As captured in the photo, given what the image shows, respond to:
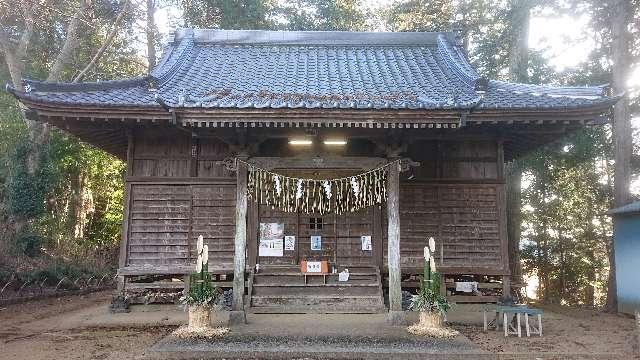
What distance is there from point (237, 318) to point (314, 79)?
656cm

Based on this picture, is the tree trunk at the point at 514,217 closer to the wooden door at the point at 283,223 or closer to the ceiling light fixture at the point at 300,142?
the wooden door at the point at 283,223

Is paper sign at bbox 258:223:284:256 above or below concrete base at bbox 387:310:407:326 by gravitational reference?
above

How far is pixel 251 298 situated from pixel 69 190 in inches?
629

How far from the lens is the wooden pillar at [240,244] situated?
9.23 metres

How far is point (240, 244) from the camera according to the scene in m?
9.36

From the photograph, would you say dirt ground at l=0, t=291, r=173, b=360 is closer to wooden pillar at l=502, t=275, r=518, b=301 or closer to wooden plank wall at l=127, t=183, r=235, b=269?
wooden plank wall at l=127, t=183, r=235, b=269

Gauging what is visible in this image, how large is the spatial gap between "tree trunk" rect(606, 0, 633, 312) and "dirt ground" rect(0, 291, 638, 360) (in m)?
3.91

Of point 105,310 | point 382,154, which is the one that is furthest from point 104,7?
point 382,154

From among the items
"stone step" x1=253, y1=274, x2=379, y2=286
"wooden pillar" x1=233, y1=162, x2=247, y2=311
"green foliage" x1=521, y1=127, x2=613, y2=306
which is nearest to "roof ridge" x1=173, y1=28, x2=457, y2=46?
"wooden pillar" x1=233, y1=162, x2=247, y2=311

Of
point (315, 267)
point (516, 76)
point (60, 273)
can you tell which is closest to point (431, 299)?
point (315, 267)

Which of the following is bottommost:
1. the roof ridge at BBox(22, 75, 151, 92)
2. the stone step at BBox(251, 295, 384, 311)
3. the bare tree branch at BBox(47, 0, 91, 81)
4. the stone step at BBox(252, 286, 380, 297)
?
the stone step at BBox(251, 295, 384, 311)

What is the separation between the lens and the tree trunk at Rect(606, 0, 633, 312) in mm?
14102

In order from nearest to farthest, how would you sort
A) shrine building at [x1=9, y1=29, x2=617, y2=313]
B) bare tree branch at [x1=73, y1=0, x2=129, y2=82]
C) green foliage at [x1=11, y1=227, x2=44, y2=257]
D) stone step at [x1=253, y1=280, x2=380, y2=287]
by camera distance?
shrine building at [x1=9, y1=29, x2=617, y2=313]
stone step at [x1=253, y1=280, x2=380, y2=287]
green foliage at [x1=11, y1=227, x2=44, y2=257]
bare tree branch at [x1=73, y1=0, x2=129, y2=82]

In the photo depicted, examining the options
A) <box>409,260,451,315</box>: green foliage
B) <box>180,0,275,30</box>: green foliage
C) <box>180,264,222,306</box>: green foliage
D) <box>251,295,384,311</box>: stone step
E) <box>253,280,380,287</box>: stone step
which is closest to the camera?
<box>180,264,222,306</box>: green foliage
